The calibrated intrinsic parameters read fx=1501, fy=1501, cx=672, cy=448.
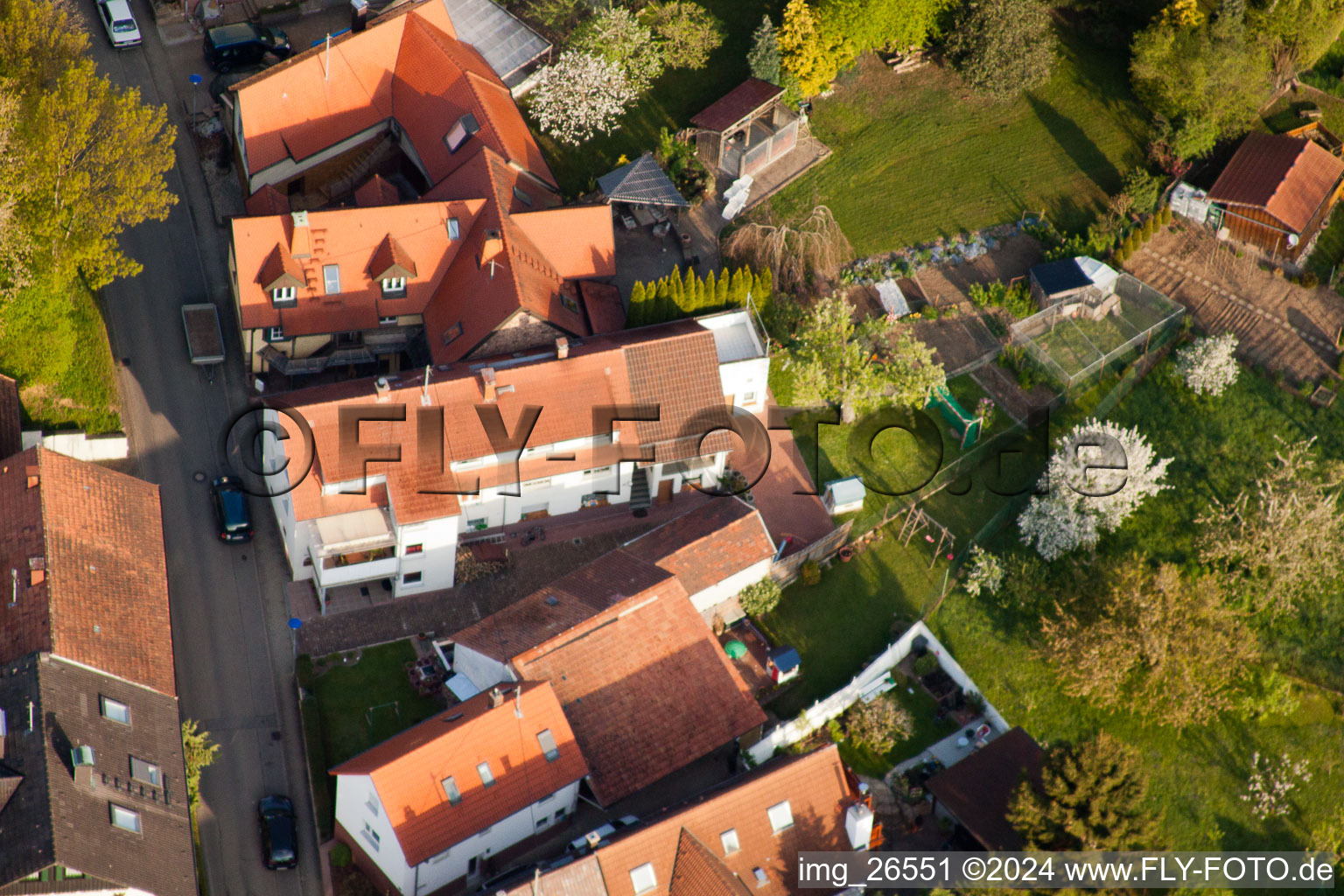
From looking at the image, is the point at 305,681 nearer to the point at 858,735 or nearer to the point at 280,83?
the point at 858,735

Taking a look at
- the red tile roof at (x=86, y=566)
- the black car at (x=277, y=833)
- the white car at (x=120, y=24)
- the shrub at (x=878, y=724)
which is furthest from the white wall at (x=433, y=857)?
the white car at (x=120, y=24)

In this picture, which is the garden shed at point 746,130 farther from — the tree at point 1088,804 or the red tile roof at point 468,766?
the tree at point 1088,804

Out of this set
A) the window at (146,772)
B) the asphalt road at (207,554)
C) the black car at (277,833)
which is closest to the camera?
the window at (146,772)

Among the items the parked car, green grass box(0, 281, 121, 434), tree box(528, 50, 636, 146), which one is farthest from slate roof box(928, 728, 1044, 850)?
green grass box(0, 281, 121, 434)

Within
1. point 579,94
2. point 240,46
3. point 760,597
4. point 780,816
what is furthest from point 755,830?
point 240,46

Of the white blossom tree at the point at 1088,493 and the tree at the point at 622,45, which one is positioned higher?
the tree at the point at 622,45

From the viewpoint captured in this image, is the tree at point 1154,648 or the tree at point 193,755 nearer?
the tree at point 193,755

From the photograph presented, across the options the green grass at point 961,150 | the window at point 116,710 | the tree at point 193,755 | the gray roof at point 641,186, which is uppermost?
the gray roof at point 641,186
